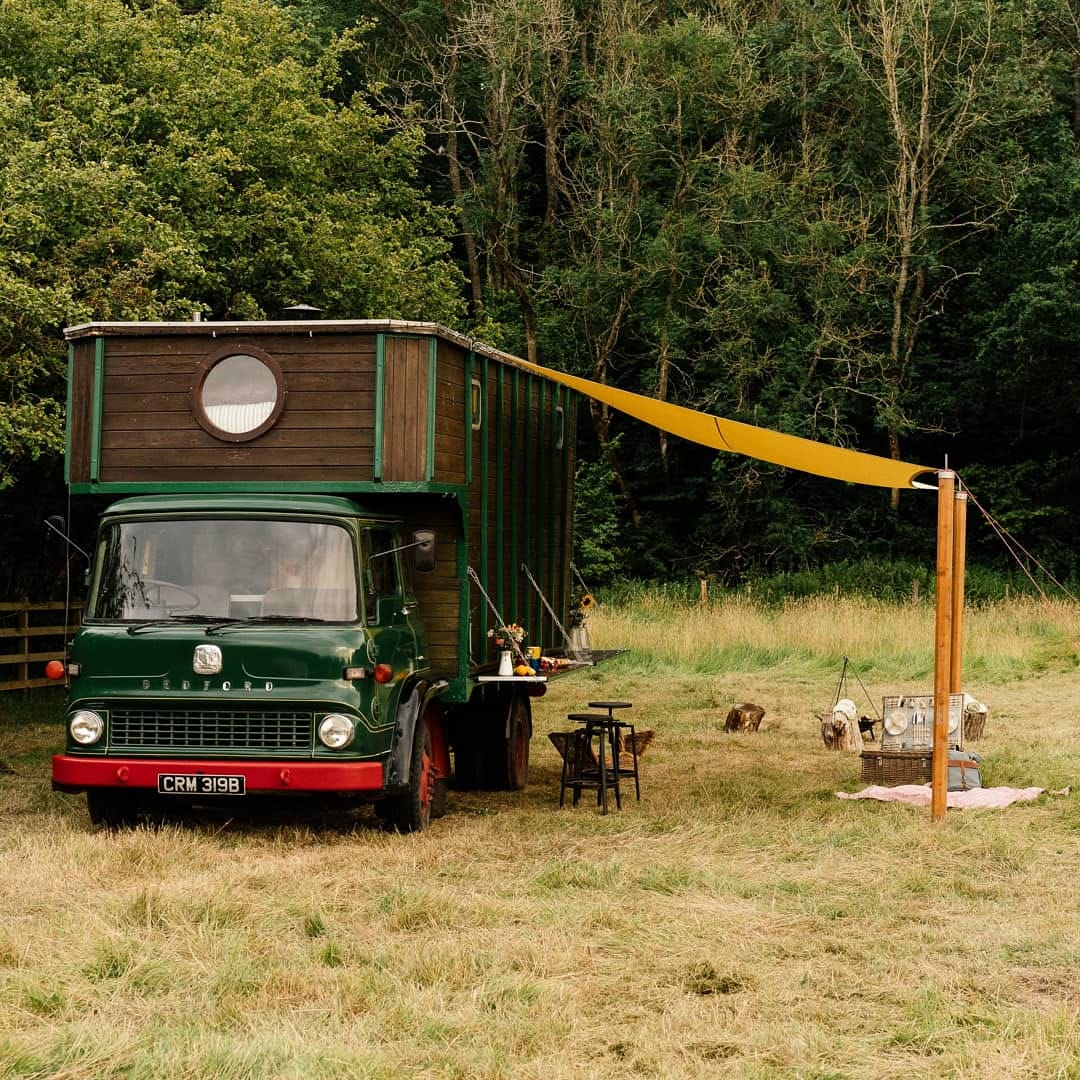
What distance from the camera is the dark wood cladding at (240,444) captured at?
34.5 feet

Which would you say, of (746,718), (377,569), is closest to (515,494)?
(377,569)

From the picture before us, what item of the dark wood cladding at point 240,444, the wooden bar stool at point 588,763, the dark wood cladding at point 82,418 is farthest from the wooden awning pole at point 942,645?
the dark wood cladding at point 82,418

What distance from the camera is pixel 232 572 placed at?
9984 mm

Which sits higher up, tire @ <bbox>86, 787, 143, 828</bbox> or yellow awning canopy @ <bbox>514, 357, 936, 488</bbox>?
yellow awning canopy @ <bbox>514, 357, 936, 488</bbox>

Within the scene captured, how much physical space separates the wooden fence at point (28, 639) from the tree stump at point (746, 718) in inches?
300

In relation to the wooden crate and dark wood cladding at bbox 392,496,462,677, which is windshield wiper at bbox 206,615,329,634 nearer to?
dark wood cladding at bbox 392,496,462,677

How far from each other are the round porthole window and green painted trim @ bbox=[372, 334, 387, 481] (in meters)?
0.72

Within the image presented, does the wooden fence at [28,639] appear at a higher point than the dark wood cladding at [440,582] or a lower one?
lower

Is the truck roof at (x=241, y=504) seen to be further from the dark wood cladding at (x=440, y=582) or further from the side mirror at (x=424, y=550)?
the dark wood cladding at (x=440, y=582)

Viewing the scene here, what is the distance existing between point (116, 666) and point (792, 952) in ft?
15.4

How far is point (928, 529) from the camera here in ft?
122

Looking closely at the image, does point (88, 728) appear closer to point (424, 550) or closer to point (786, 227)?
point (424, 550)

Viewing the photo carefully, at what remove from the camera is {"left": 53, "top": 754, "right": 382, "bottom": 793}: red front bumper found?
959 cm

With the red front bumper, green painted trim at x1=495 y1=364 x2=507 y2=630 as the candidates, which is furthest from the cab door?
green painted trim at x1=495 y1=364 x2=507 y2=630
